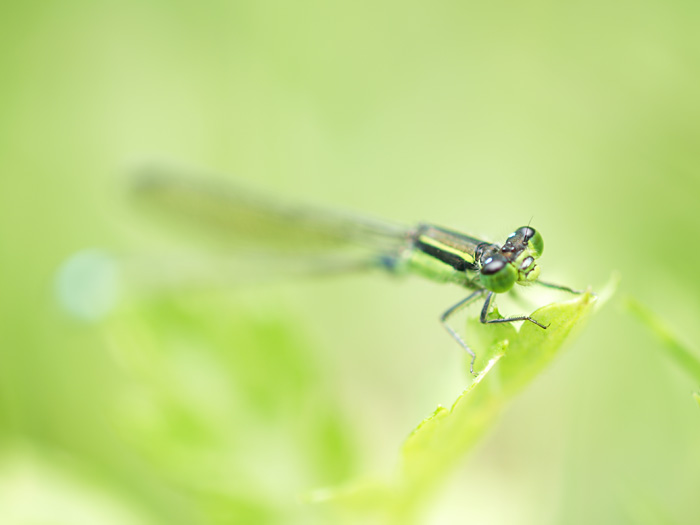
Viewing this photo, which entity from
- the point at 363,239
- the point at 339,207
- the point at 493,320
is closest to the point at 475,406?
the point at 493,320

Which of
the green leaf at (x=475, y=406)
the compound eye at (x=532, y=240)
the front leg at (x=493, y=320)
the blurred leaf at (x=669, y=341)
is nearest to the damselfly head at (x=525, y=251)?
the compound eye at (x=532, y=240)

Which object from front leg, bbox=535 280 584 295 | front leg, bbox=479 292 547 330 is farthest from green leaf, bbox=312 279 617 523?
front leg, bbox=535 280 584 295

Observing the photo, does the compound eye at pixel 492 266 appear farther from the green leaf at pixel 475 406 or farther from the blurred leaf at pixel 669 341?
the blurred leaf at pixel 669 341

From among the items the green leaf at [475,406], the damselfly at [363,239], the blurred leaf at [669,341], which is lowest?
the blurred leaf at [669,341]

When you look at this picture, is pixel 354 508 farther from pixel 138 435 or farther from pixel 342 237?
pixel 342 237

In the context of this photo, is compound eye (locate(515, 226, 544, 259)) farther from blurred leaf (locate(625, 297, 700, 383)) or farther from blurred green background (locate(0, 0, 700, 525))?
blurred leaf (locate(625, 297, 700, 383))

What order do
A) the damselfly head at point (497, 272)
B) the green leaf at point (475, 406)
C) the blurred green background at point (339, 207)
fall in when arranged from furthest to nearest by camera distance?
1. the blurred green background at point (339, 207)
2. the damselfly head at point (497, 272)
3. the green leaf at point (475, 406)
